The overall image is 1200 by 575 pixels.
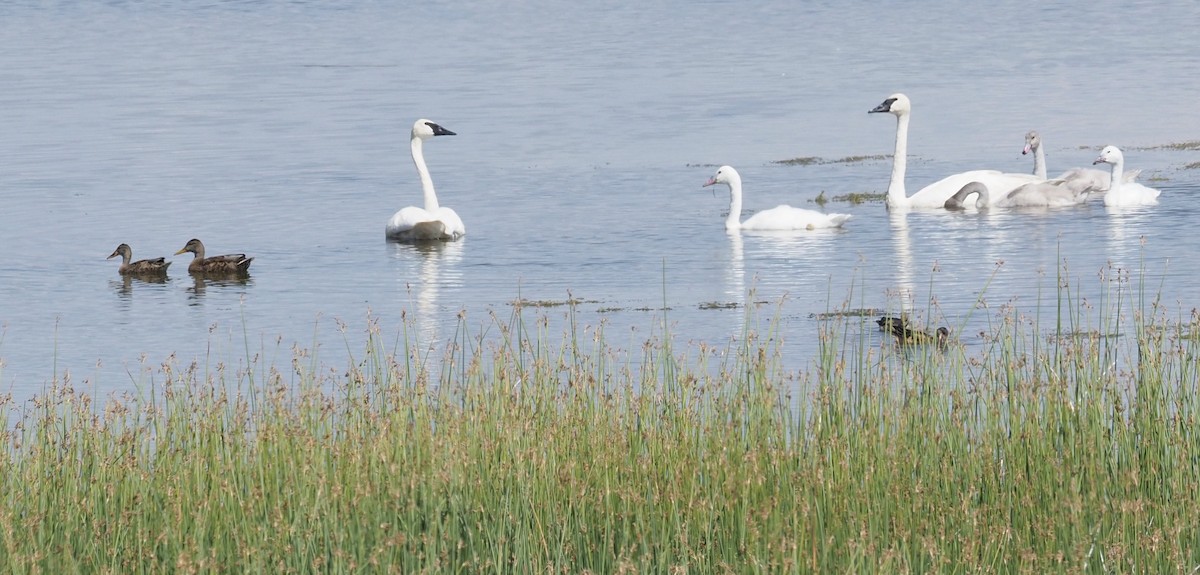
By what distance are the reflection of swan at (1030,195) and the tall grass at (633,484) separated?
44.0 ft

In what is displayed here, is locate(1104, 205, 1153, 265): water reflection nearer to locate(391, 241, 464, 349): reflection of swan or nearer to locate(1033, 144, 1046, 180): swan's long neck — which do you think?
locate(1033, 144, 1046, 180): swan's long neck

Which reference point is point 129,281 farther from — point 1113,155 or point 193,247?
point 1113,155

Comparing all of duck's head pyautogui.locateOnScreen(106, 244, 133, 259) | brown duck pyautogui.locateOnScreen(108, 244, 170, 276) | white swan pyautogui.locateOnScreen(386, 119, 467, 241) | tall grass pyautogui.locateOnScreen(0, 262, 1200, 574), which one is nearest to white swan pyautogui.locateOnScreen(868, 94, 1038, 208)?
white swan pyautogui.locateOnScreen(386, 119, 467, 241)

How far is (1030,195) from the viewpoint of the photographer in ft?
71.1

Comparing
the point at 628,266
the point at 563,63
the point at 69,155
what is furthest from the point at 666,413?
the point at 563,63

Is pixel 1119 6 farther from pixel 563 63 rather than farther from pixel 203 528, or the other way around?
pixel 203 528

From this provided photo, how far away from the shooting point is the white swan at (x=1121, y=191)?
68.8 ft

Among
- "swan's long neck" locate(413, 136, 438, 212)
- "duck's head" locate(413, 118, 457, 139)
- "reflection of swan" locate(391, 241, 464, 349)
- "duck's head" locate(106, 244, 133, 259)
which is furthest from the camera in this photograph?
"duck's head" locate(413, 118, 457, 139)

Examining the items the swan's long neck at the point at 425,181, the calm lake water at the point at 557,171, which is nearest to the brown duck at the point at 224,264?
the calm lake water at the point at 557,171

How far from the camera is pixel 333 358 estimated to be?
13.1 metres

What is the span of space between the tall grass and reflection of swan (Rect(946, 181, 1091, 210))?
1340 cm

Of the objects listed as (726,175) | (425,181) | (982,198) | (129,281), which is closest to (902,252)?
(726,175)

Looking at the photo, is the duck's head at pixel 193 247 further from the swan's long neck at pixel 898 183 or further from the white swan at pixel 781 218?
the swan's long neck at pixel 898 183

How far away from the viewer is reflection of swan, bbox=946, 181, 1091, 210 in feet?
71.1
